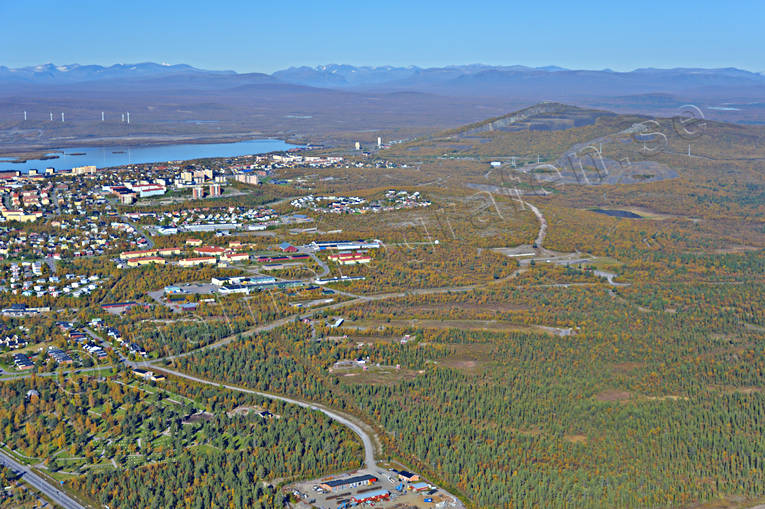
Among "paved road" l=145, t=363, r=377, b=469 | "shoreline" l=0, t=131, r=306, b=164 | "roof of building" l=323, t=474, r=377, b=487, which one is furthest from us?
"shoreline" l=0, t=131, r=306, b=164

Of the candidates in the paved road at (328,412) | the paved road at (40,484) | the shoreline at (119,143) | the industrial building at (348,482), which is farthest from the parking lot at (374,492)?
the shoreline at (119,143)

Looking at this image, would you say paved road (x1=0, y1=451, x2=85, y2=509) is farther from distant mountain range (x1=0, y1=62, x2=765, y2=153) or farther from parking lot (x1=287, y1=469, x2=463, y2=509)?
distant mountain range (x1=0, y1=62, x2=765, y2=153)

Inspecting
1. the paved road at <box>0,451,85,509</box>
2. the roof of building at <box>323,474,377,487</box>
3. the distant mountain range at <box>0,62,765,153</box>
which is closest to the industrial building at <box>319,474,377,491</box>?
the roof of building at <box>323,474,377,487</box>

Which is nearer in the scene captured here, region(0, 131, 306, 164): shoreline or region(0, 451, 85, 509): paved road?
region(0, 451, 85, 509): paved road

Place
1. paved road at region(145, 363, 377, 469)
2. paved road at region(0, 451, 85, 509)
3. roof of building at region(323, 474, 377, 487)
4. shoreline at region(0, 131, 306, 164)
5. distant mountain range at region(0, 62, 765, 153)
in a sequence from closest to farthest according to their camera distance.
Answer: paved road at region(0, 451, 85, 509)
roof of building at region(323, 474, 377, 487)
paved road at region(145, 363, 377, 469)
shoreline at region(0, 131, 306, 164)
distant mountain range at region(0, 62, 765, 153)

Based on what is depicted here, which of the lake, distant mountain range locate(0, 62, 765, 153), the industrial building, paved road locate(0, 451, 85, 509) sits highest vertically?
distant mountain range locate(0, 62, 765, 153)

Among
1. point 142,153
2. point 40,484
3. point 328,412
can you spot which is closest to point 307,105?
point 142,153

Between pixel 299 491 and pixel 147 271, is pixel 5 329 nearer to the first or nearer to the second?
pixel 147 271

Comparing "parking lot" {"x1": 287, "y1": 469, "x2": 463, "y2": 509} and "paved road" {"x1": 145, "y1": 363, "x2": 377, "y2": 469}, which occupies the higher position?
"paved road" {"x1": 145, "y1": 363, "x2": 377, "y2": 469}
